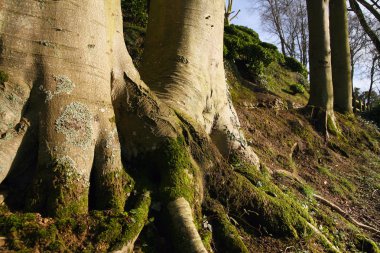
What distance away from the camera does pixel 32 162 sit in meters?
2.79

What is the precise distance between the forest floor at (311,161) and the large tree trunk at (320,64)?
49 centimetres

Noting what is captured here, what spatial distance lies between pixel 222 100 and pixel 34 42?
2.72 metres

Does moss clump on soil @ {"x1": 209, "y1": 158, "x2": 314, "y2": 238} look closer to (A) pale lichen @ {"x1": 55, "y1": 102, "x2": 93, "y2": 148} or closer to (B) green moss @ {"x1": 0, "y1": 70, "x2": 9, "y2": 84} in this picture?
(A) pale lichen @ {"x1": 55, "y1": 102, "x2": 93, "y2": 148}

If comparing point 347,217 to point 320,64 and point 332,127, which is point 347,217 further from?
point 320,64

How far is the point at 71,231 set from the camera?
2.45 m

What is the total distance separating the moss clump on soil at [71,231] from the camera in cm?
231

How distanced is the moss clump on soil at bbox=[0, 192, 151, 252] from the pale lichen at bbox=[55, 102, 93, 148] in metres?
0.55

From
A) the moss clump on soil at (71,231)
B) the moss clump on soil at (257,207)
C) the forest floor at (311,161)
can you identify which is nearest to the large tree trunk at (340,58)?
the forest floor at (311,161)

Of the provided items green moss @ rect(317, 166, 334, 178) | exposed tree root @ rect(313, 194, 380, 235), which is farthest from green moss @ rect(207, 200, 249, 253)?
green moss @ rect(317, 166, 334, 178)

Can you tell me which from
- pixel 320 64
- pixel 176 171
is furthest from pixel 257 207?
pixel 320 64

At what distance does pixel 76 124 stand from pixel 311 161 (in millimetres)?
5976

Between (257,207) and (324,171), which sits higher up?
(324,171)

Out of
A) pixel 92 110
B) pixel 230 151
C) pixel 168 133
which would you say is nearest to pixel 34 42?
pixel 92 110

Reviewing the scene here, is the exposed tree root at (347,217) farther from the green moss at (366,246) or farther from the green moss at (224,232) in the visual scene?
the green moss at (224,232)
